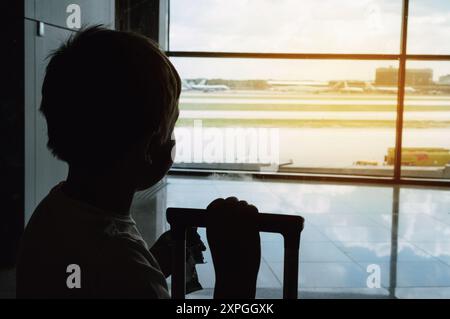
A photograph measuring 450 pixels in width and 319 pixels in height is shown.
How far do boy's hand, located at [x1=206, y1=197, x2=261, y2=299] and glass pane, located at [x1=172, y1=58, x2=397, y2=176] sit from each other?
7.54m

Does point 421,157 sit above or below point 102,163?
below

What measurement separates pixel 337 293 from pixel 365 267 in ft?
2.19

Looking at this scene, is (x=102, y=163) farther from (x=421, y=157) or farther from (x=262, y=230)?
(x=421, y=157)

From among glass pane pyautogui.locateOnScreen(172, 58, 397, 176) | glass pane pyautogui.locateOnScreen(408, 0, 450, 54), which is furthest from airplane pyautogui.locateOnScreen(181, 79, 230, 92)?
glass pane pyautogui.locateOnScreen(408, 0, 450, 54)

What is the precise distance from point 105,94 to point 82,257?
0.19 meters

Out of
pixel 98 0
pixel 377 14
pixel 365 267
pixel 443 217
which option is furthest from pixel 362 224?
pixel 377 14

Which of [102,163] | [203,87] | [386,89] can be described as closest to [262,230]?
[102,163]

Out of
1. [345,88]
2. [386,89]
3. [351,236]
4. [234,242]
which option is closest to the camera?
[234,242]

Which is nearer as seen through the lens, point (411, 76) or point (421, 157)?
point (411, 76)

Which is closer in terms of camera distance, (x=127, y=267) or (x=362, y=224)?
(x=127, y=267)

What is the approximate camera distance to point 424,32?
787 cm

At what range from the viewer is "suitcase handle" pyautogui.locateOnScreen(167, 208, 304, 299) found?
822 millimetres

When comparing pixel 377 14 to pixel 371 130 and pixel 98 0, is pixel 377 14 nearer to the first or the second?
pixel 371 130

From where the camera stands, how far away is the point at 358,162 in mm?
9648
